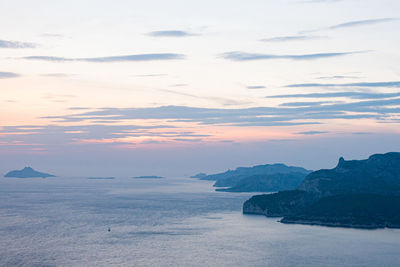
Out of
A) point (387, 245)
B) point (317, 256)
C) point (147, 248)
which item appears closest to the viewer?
point (317, 256)

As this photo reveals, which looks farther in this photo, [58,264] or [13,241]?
[13,241]

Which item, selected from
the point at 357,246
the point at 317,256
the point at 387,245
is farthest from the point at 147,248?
the point at 387,245

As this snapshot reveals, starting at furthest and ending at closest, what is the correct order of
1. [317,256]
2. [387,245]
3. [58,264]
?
[387,245]
[317,256]
[58,264]

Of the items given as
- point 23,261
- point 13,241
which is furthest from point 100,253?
point 13,241

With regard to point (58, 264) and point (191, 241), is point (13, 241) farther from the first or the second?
point (191, 241)

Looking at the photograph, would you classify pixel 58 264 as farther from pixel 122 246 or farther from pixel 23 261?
pixel 122 246

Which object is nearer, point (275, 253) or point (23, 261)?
point (23, 261)

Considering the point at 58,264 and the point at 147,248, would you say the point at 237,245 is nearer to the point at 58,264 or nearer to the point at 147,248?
the point at 147,248

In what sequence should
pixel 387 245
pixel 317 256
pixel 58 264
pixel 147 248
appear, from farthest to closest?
pixel 387 245
pixel 147 248
pixel 317 256
pixel 58 264
